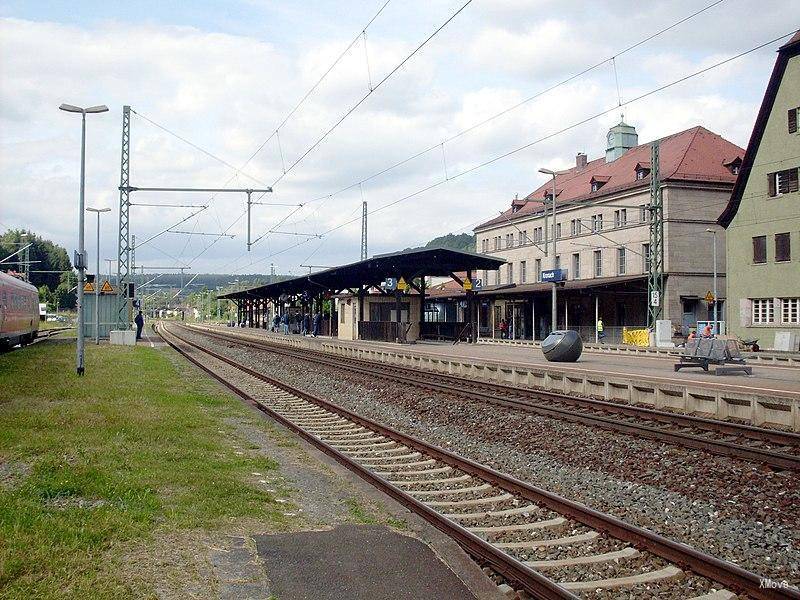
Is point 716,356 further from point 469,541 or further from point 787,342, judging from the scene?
point 787,342

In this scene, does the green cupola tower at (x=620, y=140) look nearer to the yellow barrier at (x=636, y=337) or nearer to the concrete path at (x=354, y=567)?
the yellow barrier at (x=636, y=337)

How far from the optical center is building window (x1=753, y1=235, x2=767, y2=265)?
142ft

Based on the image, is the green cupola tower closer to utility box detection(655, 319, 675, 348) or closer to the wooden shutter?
the wooden shutter

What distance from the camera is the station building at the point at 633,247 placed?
54125 mm

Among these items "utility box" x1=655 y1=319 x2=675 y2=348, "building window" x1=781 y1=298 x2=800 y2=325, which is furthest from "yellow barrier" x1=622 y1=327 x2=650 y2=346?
"building window" x1=781 y1=298 x2=800 y2=325

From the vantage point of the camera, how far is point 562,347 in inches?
1109

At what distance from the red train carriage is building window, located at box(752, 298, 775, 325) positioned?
36725 millimetres

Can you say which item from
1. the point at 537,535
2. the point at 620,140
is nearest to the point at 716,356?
the point at 537,535

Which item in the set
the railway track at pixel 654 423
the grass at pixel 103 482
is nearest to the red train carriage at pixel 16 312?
the grass at pixel 103 482

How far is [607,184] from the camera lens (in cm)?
6481

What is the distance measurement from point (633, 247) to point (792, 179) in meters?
17.5

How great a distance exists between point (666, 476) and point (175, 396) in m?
11.8

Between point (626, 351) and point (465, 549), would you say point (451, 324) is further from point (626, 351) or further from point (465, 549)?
point (465, 549)

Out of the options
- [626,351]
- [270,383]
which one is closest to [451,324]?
[626,351]
